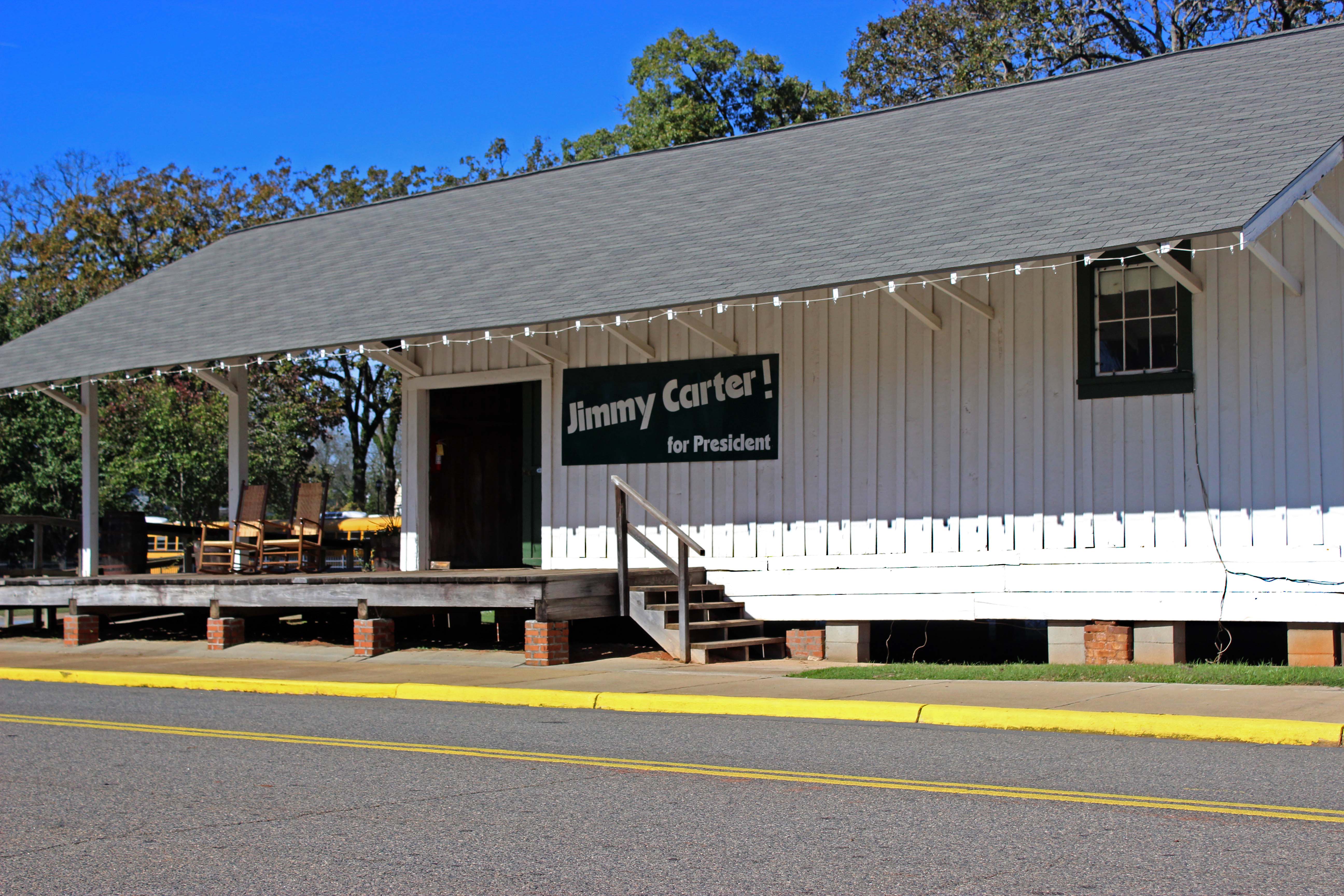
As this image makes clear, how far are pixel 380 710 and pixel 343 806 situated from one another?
4189mm

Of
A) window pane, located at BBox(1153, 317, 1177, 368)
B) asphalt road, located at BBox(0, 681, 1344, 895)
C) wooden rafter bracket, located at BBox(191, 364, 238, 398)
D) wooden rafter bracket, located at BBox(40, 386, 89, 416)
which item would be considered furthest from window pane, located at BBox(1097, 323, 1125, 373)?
wooden rafter bracket, located at BBox(40, 386, 89, 416)

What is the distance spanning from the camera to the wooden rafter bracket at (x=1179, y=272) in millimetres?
10500

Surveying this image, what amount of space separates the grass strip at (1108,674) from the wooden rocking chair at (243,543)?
24.1 ft

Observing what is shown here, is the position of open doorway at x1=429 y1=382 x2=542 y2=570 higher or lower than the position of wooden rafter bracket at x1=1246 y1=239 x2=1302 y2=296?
lower

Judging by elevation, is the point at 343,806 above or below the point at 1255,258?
below

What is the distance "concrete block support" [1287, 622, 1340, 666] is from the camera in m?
10.9

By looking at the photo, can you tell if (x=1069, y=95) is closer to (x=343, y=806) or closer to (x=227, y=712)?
(x=227, y=712)

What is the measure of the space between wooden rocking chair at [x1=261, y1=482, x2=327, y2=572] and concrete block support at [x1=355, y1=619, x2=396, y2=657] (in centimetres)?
168

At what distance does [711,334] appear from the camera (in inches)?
543

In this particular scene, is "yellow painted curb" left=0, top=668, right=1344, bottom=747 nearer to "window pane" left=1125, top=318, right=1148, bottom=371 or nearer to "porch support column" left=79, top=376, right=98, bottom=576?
"porch support column" left=79, top=376, right=98, bottom=576

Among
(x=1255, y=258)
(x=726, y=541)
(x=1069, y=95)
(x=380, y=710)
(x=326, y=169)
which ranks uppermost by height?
(x=326, y=169)

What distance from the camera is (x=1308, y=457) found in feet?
35.9

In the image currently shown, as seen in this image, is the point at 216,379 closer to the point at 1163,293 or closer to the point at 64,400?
the point at 64,400

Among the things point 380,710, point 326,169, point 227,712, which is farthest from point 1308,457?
point 326,169
